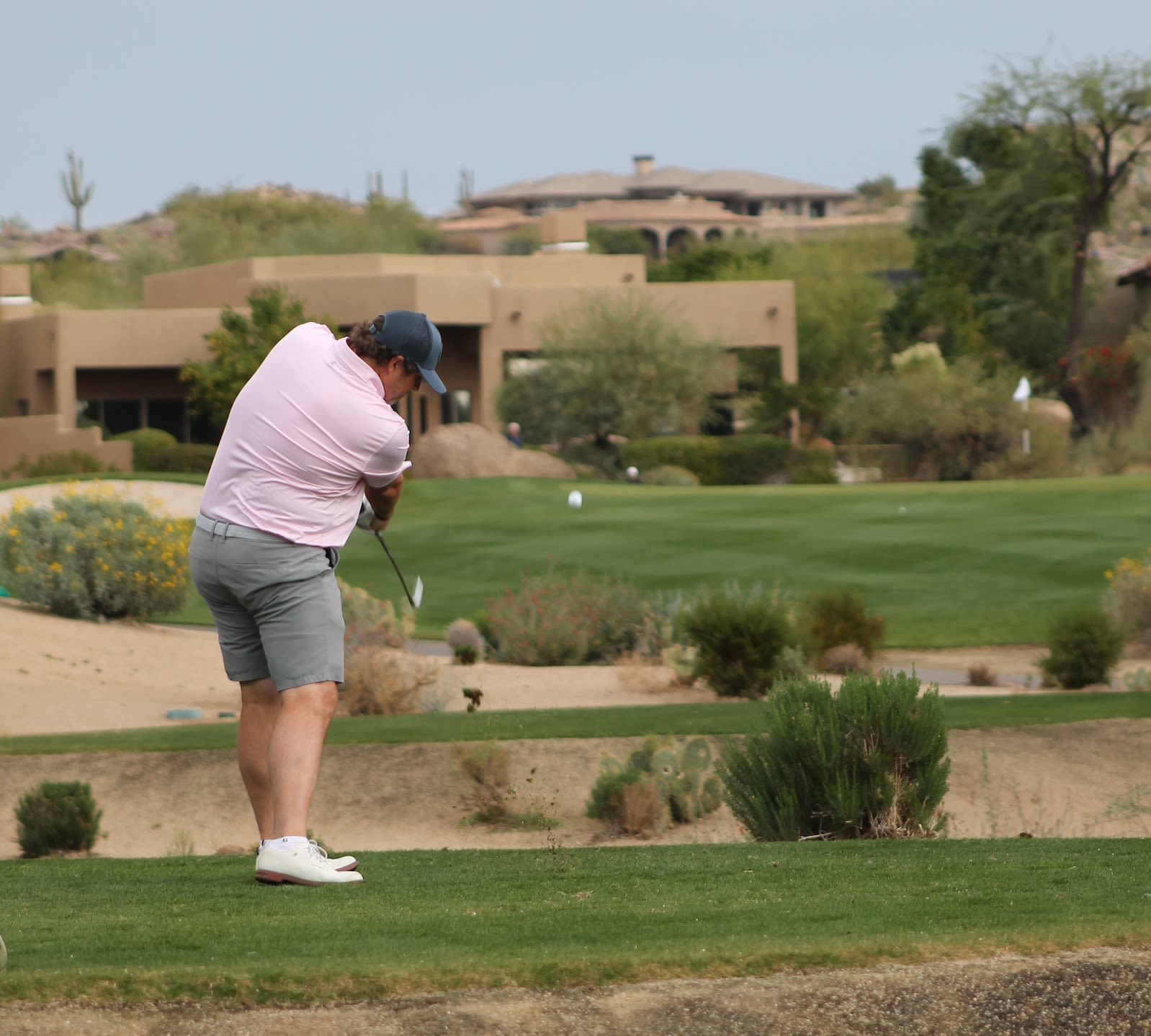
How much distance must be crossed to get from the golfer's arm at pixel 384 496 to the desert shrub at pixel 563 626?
12.6m

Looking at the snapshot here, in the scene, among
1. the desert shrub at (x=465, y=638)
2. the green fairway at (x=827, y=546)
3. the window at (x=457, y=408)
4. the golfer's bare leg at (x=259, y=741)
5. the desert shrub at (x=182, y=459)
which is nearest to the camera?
the golfer's bare leg at (x=259, y=741)

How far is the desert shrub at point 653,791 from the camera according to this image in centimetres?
1065

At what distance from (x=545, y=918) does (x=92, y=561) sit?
1678 cm

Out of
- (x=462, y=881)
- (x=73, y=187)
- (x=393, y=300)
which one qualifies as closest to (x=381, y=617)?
(x=462, y=881)

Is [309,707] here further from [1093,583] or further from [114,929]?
[1093,583]

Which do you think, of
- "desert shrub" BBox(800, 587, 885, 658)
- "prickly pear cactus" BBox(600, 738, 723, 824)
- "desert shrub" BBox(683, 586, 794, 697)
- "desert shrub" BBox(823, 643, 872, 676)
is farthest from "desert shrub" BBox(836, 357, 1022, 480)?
"prickly pear cactus" BBox(600, 738, 723, 824)

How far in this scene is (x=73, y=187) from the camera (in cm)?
11912

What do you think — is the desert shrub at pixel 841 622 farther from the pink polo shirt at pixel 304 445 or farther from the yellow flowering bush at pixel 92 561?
the pink polo shirt at pixel 304 445

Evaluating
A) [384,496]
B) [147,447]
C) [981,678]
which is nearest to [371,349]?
[384,496]

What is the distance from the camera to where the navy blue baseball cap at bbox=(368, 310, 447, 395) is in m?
6.13

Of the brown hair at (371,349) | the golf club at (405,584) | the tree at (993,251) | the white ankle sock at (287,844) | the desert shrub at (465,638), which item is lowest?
the desert shrub at (465,638)

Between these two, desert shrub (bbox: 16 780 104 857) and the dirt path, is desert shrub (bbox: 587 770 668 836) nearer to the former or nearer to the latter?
desert shrub (bbox: 16 780 104 857)

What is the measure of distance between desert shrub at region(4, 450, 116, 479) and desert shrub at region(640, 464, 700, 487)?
1210 centimetres

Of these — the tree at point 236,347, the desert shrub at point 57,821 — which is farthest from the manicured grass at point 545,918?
the tree at point 236,347
